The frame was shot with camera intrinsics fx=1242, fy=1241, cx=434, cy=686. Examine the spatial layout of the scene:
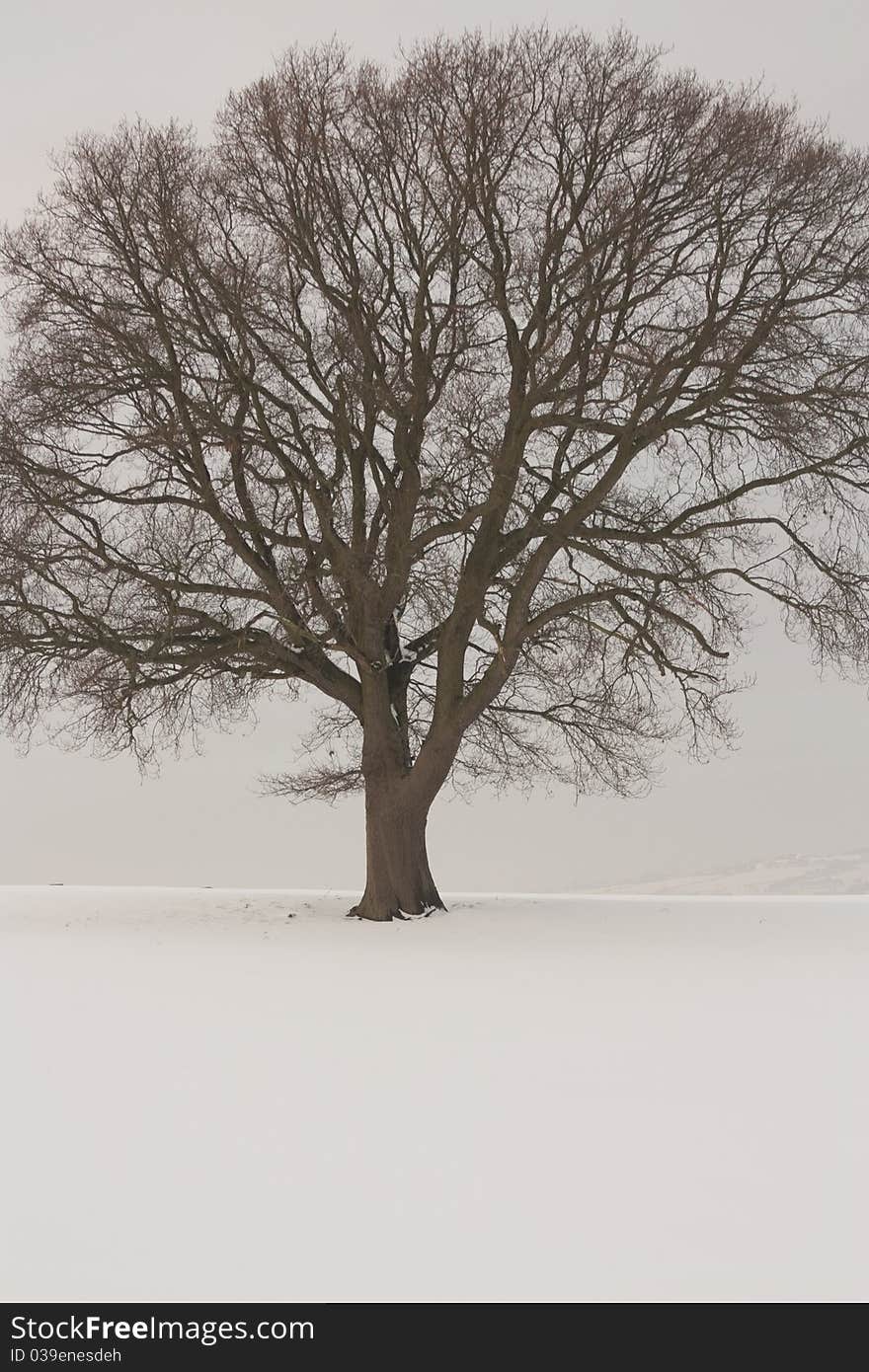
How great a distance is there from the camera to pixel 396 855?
14.5 meters

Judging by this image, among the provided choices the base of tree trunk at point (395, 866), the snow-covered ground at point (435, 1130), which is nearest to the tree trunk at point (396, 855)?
the base of tree trunk at point (395, 866)

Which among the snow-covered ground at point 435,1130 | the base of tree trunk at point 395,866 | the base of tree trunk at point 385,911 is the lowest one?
the snow-covered ground at point 435,1130

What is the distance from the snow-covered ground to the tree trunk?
4.23 meters

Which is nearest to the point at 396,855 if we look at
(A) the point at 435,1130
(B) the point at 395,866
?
(B) the point at 395,866

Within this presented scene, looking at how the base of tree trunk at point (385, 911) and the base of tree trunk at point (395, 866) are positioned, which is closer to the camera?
the base of tree trunk at point (385, 911)

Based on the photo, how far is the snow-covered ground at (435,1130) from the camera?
3689mm

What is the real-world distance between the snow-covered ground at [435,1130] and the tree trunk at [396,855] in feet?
13.9

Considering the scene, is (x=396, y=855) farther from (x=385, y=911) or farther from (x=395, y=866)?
(x=385, y=911)

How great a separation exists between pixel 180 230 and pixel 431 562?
4.64 m

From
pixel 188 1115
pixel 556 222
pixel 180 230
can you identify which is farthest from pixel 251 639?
pixel 188 1115

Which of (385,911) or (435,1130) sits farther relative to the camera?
(385,911)

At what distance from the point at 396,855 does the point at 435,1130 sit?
9.56 metres

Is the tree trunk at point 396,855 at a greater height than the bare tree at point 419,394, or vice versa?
the bare tree at point 419,394

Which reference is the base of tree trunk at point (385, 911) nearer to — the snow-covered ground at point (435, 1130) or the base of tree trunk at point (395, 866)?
the base of tree trunk at point (395, 866)
